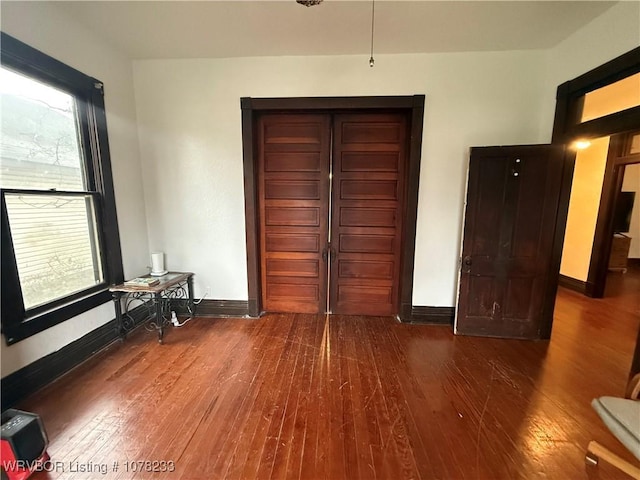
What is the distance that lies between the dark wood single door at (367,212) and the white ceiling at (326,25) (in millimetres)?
725

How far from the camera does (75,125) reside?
2297 mm

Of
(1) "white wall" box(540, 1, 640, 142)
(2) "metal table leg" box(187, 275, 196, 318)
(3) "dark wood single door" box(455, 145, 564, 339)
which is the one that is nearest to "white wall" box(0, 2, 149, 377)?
(2) "metal table leg" box(187, 275, 196, 318)

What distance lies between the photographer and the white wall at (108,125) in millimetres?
1835

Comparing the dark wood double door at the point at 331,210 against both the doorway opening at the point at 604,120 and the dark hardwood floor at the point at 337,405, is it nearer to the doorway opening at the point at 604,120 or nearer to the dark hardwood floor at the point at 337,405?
the dark hardwood floor at the point at 337,405

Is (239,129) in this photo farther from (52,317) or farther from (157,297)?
(52,317)

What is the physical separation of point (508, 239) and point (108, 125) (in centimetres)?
412

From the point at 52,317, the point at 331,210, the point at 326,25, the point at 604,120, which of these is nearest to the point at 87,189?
the point at 52,317

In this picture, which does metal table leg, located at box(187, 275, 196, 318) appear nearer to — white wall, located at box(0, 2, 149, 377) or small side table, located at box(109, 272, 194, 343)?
small side table, located at box(109, 272, 194, 343)

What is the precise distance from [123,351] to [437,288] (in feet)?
10.8

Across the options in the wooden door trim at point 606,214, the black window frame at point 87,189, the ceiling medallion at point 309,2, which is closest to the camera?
the black window frame at point 87,189

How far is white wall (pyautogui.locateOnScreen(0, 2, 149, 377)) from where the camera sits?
183 cm

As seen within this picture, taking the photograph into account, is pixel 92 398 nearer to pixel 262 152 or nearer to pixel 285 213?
pixel 285 213

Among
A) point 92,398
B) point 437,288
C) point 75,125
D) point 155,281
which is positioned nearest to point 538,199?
point 437,288

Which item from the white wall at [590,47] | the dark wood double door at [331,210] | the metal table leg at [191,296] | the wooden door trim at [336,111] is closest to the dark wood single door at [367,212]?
the dark wood double door at [331,210]
